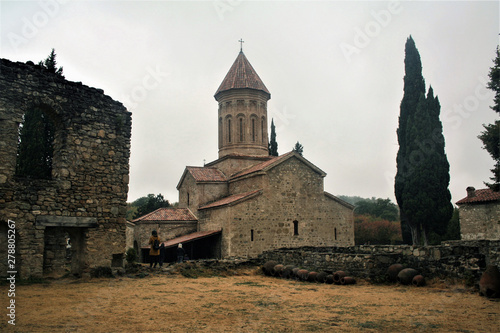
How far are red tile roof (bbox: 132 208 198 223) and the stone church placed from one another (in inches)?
2.3

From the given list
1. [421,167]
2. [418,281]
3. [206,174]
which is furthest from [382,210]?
[418,281]

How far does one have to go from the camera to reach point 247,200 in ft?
60.7

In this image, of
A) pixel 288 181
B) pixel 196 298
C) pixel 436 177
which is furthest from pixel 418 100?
pixel 196 298

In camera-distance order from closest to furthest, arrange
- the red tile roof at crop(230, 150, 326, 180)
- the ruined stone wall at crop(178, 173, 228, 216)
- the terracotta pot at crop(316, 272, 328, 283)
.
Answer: the terracotta pot at crop(316, 272, 328, 283)
the red tile roof at crop(230, 150, 326, 180)
the ruined stone wall at crop(178, 173, 228, 216)

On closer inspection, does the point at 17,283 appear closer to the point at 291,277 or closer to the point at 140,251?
the point at 291,277

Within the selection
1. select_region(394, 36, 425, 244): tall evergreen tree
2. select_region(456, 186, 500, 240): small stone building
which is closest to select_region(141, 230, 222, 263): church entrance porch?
select_region(394, 36, 425, 244): tall evergreen tree

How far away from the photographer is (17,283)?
27.9 ft

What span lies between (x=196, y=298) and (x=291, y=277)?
483 cm

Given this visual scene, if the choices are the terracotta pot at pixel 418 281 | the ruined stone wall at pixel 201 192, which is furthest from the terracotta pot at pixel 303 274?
the ruined stone wall at pixel 201 192

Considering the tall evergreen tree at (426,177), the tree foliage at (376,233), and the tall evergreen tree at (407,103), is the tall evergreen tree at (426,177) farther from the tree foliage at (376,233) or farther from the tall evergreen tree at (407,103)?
the tree foliage at (376,233)

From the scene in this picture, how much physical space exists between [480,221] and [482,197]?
4.70 feet

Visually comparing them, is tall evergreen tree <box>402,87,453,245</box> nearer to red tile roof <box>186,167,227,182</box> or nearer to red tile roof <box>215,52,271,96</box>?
red tile roof <box>215,52,271,96</box>

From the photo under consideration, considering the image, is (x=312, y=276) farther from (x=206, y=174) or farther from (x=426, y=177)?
(x=426, y=177)

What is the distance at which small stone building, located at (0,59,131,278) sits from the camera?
8.91m
